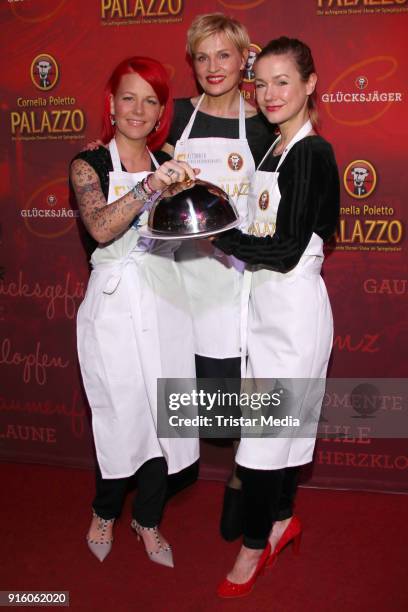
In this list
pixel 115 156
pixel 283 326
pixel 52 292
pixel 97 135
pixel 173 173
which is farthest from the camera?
pixel 52 292

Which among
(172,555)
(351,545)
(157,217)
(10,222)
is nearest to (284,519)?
(351,545)

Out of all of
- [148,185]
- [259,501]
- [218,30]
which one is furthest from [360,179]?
[259,501]

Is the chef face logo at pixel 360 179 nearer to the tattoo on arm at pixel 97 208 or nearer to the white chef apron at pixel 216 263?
the white chef apron at pixel 216 263

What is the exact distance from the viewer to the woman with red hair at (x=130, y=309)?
2.12 m

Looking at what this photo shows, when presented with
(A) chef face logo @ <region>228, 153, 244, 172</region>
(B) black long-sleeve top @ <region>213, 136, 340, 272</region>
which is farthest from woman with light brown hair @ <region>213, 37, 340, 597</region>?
(A) chef face logo @ <region>228, 153, 244, 172</region>

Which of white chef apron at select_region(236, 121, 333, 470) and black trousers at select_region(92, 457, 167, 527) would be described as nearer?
white chef apron at select_region(236, 121, 333, 470)

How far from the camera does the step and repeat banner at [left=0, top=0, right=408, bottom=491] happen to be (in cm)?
253

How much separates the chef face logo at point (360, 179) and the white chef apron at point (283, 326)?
0.54 m

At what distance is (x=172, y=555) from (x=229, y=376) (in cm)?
68

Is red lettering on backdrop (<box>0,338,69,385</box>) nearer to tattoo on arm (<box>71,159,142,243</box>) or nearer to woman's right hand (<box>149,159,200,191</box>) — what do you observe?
tattoo on arm (<box>71,159,142,243</box>)

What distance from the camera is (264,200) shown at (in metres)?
2.06

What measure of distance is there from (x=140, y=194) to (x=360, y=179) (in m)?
1.04

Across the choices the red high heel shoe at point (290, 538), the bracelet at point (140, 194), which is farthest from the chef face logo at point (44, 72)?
the red high heel shoe at point (290, 538)

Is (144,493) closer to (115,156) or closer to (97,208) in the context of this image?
(97,208)
